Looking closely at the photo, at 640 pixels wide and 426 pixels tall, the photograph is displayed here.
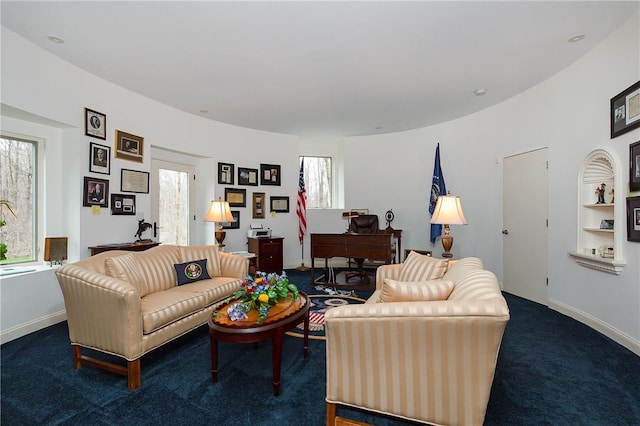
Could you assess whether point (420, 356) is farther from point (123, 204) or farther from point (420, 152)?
point (420, 152)

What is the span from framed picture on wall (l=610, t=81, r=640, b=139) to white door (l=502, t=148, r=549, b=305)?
43.2 inches

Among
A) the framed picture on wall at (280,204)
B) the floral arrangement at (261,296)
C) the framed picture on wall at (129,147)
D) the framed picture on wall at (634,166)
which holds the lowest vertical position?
the floral arrangement at (261,296)

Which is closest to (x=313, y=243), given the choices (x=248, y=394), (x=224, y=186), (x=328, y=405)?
(x=224, y=186)

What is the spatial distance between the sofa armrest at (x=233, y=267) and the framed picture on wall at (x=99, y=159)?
6.29ft

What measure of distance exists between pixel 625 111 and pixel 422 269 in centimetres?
235

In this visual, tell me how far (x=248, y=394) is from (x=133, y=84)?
3999mm

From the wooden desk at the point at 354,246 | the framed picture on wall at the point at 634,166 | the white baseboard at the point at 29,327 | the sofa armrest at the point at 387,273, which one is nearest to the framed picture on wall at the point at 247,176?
the wooden desk at the point at 354,246

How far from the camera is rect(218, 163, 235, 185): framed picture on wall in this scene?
569cm

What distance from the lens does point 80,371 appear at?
7.77 ft

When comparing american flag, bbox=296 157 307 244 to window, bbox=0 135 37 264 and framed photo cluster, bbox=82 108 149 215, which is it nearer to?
framed photo cluster, bbox=82 108 149 215

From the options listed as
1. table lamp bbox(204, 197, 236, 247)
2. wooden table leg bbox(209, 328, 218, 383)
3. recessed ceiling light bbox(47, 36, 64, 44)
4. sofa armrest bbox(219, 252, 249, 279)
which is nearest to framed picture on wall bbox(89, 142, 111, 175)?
recessed ceiling light bbox(47, 36, 64, 44)

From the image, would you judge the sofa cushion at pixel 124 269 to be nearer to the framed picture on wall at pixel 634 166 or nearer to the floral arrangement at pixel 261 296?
the floral arrangement at pixel 261 296

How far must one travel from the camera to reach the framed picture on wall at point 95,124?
3.67 metres

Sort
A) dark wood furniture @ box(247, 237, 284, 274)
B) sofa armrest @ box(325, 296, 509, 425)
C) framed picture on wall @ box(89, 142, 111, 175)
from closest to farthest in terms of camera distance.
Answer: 1. sofa armrest @ box(325, 296, 509, 425)
2. framed picture on wall @ box(89, 142, 111, 175)
3. dark wood furniture @ box(247, 237, 284, 274)
